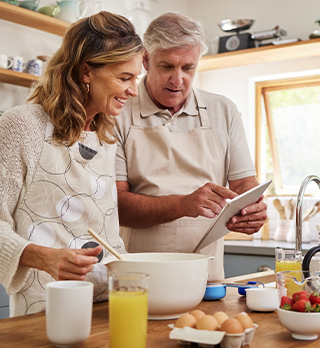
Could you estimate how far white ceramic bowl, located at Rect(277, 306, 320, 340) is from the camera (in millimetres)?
988

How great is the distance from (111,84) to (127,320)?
0.84 m

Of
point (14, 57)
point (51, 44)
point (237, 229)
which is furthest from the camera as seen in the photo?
point (51, 44)

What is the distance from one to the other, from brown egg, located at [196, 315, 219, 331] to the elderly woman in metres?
0.34

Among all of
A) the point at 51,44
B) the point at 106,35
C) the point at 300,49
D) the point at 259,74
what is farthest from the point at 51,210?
the point at 259,74

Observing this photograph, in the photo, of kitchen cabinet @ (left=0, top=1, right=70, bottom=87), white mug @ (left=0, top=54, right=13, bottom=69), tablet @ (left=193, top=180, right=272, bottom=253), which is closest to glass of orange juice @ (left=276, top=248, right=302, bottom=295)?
tablet @ (left=193, top=180, right=272, bottom=253)

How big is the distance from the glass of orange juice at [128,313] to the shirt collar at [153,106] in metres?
1.16

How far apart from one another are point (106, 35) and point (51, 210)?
1.78 feet

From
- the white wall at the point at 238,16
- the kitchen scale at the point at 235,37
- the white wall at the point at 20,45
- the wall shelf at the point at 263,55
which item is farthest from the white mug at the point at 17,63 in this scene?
the kitchen scale at the point at 235,37

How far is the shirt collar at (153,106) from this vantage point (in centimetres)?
197

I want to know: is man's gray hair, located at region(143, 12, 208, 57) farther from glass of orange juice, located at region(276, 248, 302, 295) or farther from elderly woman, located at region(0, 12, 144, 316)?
glass of orange juice, located at region(276, 248, 302, 295)

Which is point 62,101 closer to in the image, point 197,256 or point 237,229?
point 197,256

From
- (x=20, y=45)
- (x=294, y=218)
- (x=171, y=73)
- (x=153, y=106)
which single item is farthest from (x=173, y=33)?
(x=294, y=218)

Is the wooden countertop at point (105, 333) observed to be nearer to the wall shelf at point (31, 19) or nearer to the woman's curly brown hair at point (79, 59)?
the woman's curly brown hair at point (79, 59)

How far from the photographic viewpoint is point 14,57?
2.87 metres
